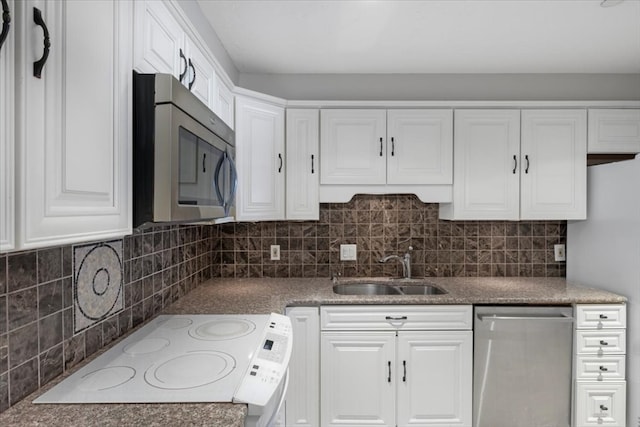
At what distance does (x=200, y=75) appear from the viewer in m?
1.70

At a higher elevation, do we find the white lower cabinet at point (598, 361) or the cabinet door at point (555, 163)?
the cabinet door at point (555, 163)

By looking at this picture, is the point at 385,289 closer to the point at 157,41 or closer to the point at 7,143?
the point at 157,41

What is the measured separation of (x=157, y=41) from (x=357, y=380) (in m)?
1.97

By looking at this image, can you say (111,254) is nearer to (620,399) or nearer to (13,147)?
(13,147)

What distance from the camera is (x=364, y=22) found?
197 centimetres

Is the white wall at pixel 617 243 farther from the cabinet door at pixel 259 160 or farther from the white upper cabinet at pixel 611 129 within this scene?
the cabinet door at pixel 259 160

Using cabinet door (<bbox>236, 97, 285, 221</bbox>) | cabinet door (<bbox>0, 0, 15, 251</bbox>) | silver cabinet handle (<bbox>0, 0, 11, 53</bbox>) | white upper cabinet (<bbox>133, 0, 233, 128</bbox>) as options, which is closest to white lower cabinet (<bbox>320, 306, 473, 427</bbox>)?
cabinet door (<bbox>236, 97, 285, 221</bbox>)

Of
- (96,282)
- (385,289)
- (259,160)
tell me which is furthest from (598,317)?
(96,282)

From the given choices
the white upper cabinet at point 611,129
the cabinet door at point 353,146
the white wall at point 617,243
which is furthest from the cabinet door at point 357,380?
the white upper cabinet at point 611,129

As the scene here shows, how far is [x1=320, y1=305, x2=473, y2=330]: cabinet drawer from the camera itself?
2.16 meters

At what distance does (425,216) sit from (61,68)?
2.42 m

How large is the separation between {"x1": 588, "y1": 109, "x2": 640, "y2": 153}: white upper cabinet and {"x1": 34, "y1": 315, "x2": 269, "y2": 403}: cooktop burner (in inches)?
96.2

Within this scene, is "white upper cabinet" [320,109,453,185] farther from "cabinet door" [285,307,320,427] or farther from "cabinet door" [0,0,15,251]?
"cabinet door" [0,0,15,251]

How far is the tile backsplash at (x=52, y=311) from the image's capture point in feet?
3.17
